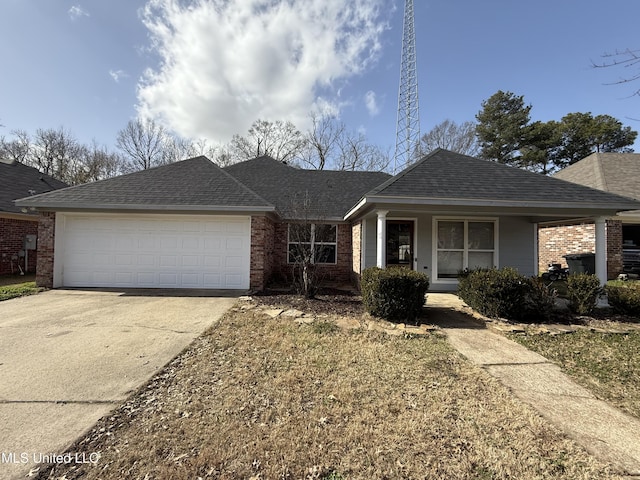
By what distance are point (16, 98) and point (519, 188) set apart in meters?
17.8

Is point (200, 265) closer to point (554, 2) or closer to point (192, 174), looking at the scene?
point (192, 174)

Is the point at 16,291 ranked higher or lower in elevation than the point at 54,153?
lower

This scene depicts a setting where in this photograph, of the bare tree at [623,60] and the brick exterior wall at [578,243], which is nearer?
the bare tree at [623,60]

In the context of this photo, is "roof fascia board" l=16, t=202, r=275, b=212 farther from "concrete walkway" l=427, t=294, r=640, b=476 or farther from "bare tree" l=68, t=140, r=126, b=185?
"bare tree" l=68, t=140, r=126, b=185

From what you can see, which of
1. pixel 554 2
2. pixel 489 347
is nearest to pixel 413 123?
pixel 554 2

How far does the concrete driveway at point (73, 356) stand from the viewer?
8.08 ft

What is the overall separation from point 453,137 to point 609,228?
19990 millimetres

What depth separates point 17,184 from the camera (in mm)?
14547

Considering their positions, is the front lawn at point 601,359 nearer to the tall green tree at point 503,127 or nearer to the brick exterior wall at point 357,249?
the brick exterior wall at point 357,249

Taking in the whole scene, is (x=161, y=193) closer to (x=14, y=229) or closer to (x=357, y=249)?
(x=357, y=249)

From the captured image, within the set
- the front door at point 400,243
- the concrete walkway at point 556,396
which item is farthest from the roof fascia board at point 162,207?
the concrete walkway at point 556,396

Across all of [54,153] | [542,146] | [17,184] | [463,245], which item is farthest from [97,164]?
[542,146]

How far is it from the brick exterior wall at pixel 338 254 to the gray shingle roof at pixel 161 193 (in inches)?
120

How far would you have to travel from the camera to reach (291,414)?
9.10 feet
